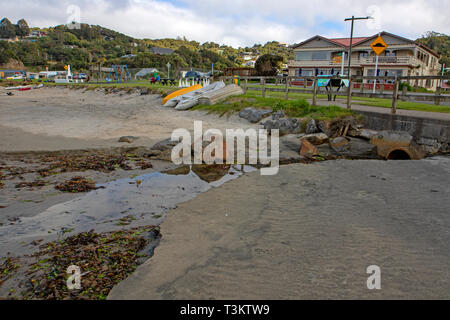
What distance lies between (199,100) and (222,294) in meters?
15.6

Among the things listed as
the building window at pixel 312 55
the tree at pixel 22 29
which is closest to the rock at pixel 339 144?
the building window at pixel 312 55

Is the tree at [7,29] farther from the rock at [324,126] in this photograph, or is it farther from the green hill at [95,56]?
the rock at [324,126]

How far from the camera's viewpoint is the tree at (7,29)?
582 feet

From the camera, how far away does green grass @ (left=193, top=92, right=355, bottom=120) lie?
38.7ft

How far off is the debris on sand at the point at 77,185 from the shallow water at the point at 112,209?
0.62 feet

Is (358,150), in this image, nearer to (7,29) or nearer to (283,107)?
(283,107)

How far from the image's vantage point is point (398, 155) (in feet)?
30.4

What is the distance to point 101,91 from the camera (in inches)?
1309

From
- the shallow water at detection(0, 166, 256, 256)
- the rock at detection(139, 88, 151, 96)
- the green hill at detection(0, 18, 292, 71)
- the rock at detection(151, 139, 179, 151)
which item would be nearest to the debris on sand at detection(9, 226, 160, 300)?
the shallow water at detection(0, 166, 256, 256)

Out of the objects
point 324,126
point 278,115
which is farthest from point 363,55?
point 324,126

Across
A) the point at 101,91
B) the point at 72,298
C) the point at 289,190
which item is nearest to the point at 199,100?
the point at 289,190

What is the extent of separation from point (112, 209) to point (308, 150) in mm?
5879

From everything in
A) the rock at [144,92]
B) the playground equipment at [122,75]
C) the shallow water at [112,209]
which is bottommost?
the shallow water at [112,209]

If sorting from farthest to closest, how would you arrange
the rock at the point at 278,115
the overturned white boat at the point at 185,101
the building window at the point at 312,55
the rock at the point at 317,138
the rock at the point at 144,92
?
the building window at the point at 312,55 < the rock at the point at 144,92 < the overturned white boat at the point at 185,101 < the rock at the point at 278,115 < the rock at the point at 317,138
